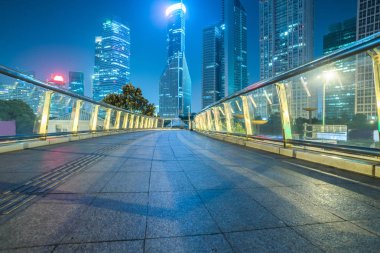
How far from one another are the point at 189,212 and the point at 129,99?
40.2 m

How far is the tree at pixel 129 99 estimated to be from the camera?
1544 inches

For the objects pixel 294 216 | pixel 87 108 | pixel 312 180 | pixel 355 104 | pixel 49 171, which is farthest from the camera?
pixel 87 108

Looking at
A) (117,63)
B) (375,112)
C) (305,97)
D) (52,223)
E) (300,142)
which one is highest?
(117,63)

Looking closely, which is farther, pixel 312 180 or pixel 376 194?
pixel 312 180

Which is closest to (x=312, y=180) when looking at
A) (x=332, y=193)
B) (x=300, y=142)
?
(x=332, y=193)

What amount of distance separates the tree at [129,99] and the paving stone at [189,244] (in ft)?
128

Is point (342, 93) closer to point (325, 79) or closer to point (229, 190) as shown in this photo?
point (325, 79)

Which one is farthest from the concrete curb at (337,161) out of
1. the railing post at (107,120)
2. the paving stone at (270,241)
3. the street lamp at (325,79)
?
the railing post at (107,120)

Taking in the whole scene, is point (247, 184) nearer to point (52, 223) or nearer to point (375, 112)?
point (52, 223)

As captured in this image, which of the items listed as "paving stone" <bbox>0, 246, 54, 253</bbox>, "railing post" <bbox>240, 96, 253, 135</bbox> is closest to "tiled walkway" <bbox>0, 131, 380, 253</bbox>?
"paving stone" <bbox>0, 246, 54, 253</bbox>

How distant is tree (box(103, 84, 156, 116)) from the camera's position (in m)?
39.2

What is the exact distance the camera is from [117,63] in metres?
194

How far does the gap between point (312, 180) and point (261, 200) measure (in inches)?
59.9

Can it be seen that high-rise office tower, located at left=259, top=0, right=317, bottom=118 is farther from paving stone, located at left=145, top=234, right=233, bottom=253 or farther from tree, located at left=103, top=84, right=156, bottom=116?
paving stone, located at left=145, top=234, right=233, bottom=253
